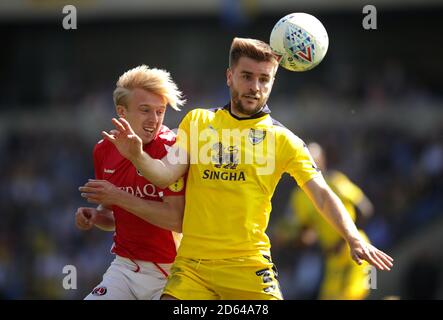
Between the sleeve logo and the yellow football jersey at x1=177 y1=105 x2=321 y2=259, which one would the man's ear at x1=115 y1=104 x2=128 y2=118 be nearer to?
the yellow football jersey at x1=177 y1=105 x2=321 y2=259

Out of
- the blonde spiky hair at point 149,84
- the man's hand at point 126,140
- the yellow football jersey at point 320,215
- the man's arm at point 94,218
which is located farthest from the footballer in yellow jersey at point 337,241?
the man's hand at point 126,140

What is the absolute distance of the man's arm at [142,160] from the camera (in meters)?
6.13

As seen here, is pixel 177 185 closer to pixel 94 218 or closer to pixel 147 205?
pixel 147 205

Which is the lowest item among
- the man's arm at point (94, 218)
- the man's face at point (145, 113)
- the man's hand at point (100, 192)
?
the man's arm at point (94, 218)

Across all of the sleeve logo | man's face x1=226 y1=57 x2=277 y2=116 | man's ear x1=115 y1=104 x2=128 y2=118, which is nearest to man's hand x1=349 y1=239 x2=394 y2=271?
man's face x1=226 y1=57 x2=277 y2=116

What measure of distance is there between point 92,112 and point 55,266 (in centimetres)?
433

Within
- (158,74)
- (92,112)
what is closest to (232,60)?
(158,74)

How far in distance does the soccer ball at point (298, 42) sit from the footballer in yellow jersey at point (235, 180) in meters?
0.14

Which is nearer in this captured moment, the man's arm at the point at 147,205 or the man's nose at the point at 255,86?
the man's nose at the point at 255,86

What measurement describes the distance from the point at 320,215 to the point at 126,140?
14.3 feet

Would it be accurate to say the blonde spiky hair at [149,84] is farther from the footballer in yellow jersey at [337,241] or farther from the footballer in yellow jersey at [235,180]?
the footballer in yellow jersey at [337,241]

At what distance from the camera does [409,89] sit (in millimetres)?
19234

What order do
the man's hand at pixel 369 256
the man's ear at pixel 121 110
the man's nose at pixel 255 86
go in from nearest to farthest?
the man's hand at pixel 369 256 → the man's nose at pixel 255 86 → the man's ear at pixel 121 110

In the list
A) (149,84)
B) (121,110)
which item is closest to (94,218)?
(121,110)
